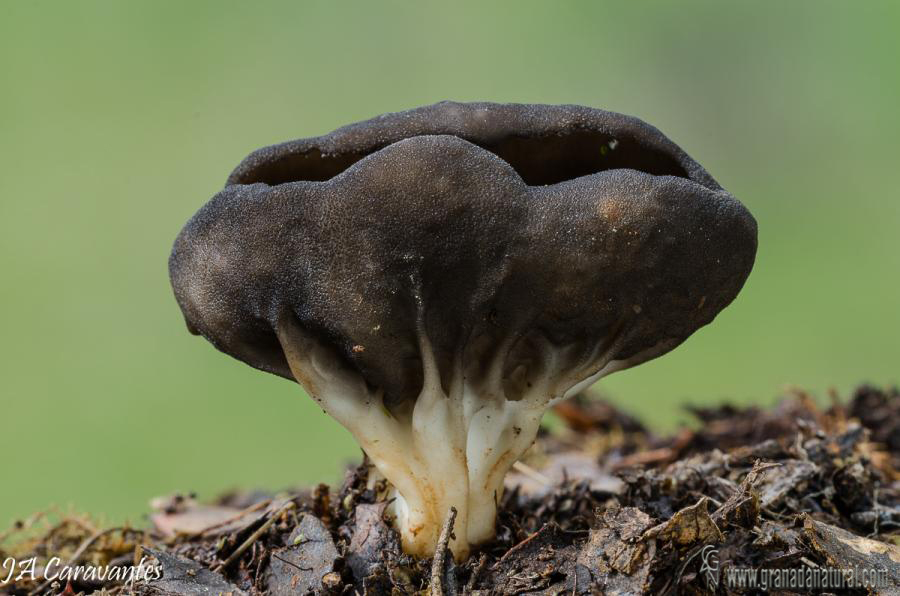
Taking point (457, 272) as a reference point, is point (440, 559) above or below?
below

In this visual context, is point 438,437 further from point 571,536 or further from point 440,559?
point 571,536

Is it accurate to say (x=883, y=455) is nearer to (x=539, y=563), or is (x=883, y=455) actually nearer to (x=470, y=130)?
(x=539, y=563)

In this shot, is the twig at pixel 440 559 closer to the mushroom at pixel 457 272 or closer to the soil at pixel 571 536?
the soil at pixel 571 536

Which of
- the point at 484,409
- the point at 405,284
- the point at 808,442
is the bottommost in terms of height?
the point at 808,442

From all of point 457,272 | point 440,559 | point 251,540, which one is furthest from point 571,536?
point 251,540

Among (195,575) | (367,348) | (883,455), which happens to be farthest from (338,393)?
(883,455)

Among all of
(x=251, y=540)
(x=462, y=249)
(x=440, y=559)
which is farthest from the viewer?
(x=251, y=540)

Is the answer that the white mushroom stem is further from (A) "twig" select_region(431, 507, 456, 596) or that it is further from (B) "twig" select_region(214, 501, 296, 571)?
(B) "twig" select_region(214, 501, 296, 571)
